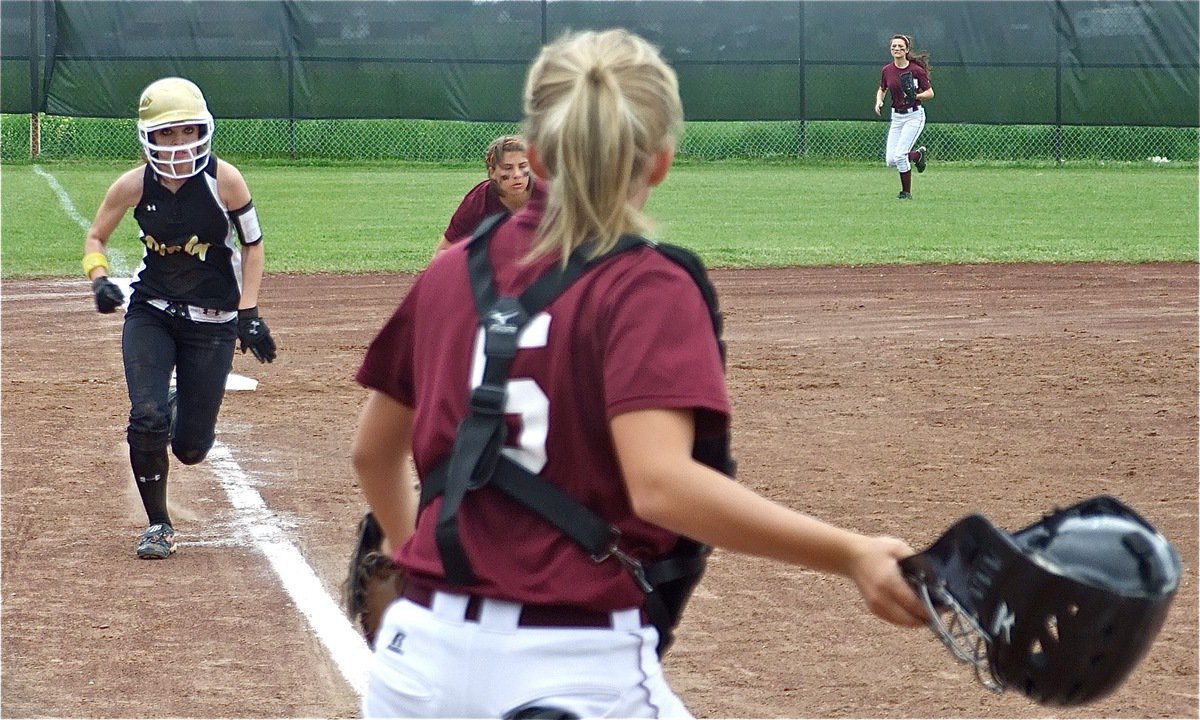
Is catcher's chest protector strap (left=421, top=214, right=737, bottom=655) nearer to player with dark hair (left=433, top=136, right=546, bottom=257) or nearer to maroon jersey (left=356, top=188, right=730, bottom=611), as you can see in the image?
maroon jersey (left=356, top=188, right=730, bottom=611)

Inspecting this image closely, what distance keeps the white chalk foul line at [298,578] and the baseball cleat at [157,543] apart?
34 cm

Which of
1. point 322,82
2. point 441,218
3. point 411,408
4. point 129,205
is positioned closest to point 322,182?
point 322,82

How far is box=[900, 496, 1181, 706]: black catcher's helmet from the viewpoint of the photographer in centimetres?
200

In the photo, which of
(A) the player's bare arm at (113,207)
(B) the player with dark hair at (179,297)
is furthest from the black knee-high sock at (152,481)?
(A) the player's bare arm at (113,207)

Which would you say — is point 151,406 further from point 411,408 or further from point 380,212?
point 380,212

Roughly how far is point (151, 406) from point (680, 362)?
4.46m

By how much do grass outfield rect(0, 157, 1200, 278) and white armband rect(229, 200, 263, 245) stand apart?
8106 millimetres

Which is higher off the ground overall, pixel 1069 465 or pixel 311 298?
pixel 1069 465

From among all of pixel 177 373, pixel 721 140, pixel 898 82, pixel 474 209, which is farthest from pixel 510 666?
pixel 721 140

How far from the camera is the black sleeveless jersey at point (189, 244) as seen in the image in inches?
242

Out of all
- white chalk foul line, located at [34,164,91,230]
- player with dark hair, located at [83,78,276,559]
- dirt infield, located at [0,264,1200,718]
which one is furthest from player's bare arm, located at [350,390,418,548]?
white chalk foul line, located at [34,164,91,230]

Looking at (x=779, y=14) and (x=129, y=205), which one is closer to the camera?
(x=129, y=205)

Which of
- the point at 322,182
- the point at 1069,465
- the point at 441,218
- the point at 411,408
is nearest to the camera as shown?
the point at 411,408

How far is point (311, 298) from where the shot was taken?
12961 mm
